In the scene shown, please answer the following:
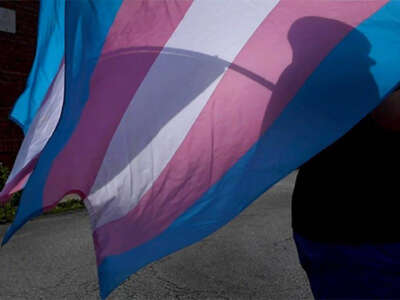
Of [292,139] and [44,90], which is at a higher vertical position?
[292,139]

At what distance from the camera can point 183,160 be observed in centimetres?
180

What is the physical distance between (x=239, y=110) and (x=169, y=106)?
11.4 inches

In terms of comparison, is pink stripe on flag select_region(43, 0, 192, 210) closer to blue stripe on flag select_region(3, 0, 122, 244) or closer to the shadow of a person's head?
blue stripe on flag select_region(3, 0, 122, 244)

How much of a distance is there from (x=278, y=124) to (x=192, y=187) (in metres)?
0.41

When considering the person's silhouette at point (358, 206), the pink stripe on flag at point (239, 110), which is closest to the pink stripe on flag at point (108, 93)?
the pink stripe on flag at point (239, 110)

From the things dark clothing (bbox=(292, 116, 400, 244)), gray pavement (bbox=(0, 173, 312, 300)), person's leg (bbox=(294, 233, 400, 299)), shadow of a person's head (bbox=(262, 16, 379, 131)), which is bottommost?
gray pavement (bbox=(0, 173, 312, 300))

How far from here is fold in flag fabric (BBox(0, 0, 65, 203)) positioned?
249 cm

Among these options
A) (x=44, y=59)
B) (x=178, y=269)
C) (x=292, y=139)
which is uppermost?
(x=292, y=139)

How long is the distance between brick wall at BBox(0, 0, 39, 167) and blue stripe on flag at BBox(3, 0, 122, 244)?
7.81 m

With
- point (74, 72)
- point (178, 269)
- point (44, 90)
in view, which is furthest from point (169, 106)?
point (178, 269)

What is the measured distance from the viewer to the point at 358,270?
1.57 metres

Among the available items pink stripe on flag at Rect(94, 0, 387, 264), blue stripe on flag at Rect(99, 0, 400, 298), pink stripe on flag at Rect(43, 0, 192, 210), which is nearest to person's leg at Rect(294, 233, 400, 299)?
blue stripe on flag at Rect(99, 0, 400, 298)

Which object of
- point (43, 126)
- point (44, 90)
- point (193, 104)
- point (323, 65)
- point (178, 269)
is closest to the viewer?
point (323, 65)

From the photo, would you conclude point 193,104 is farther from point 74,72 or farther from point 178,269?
point 178,269
